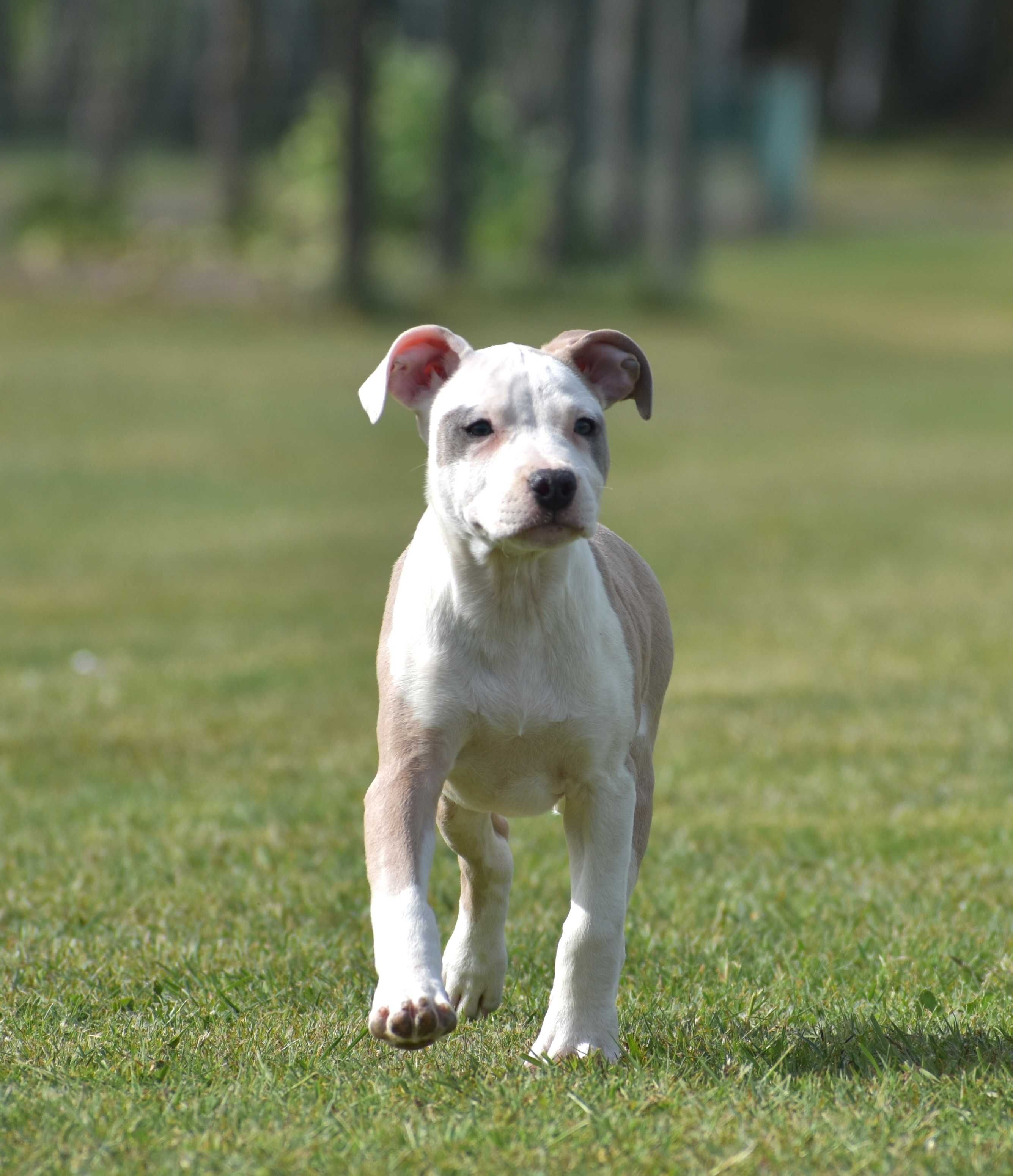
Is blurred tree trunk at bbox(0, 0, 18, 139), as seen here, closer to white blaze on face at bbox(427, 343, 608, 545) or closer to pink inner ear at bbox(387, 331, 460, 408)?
pink inner ear at bbox(387, 331, 460, 408)

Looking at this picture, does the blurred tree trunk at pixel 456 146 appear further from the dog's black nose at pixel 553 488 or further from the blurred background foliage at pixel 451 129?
the dog's black nose at pixel 553 488

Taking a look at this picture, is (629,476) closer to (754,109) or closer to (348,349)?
(348,349)

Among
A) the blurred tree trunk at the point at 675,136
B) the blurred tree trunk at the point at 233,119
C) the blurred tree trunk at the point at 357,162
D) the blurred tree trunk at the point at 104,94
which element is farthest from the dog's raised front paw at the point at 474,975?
the blurred tree trunk at the point at 675,136

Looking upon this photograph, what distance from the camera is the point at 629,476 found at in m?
19.0

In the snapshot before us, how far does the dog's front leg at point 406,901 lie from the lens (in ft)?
12.3

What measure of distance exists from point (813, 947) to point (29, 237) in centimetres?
3051

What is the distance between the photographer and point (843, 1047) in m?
4.19

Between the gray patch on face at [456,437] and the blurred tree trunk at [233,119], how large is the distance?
3196 cm

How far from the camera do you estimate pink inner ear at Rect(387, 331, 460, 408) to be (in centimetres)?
425

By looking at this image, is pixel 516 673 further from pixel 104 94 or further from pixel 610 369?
pixel 104 94

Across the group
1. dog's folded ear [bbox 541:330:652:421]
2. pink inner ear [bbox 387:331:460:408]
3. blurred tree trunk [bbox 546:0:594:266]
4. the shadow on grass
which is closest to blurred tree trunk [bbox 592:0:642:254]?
blurred tree trunk [bbox 546:0:594:266]

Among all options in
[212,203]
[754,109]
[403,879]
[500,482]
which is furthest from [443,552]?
[754,109]

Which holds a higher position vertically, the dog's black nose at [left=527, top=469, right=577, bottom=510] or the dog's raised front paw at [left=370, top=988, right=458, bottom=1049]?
the dog's black nose at [left=527, top=469, right=577, bottom=510]

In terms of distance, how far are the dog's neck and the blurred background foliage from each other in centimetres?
2559
